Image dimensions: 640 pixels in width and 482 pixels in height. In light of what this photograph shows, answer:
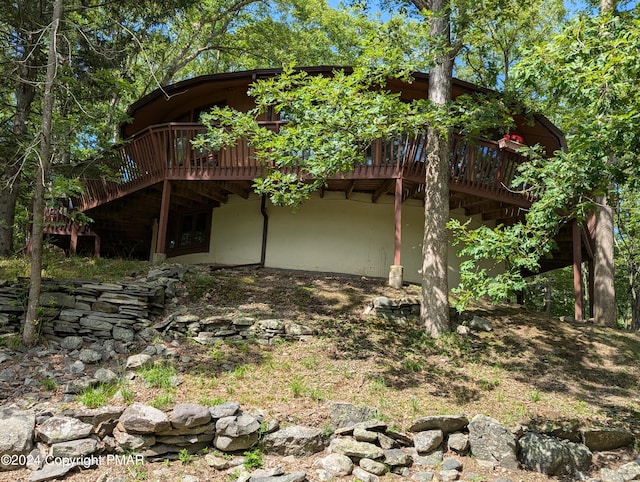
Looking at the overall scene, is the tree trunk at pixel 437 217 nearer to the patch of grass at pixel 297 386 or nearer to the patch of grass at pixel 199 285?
the patch of grass at pixel 297 386

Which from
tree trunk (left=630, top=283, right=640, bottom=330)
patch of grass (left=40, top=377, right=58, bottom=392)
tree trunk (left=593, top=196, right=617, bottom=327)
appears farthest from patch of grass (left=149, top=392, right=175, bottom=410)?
tree trunk (left=630, top=283, right=640, bottom=330)

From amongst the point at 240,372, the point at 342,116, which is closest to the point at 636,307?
the point at 342,116

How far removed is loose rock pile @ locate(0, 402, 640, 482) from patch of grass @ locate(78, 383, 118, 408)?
0.26 meters

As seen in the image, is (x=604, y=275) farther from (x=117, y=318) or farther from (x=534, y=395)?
(x=117, y=318)

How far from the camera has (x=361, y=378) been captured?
610cm

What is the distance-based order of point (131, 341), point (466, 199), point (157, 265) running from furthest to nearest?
1. point (466, 199)
2. point (157, 265)
3. point (131, 341)

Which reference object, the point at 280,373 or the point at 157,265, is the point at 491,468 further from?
the point at 157,265

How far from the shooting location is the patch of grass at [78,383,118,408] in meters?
4.95

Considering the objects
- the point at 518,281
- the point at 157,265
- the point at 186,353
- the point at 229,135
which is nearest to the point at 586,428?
the point at 518,281

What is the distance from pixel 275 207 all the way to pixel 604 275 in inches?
332

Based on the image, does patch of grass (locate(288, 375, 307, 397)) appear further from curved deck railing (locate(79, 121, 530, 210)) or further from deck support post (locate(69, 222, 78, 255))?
deck support post (locate(69, 222, 78, 255))

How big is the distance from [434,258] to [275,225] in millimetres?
5064

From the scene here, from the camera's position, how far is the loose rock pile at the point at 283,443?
170 inches

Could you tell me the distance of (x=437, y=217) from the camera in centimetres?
810
